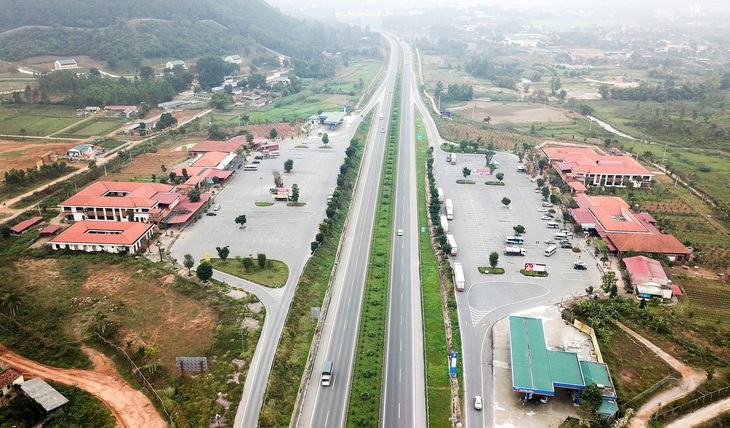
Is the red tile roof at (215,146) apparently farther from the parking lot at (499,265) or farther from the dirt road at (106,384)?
the dirt road at (106,384)

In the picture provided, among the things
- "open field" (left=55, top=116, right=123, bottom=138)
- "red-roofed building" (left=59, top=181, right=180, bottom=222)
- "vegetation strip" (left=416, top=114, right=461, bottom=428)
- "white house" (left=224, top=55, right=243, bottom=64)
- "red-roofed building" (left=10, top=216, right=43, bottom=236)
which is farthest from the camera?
"white house" (left=224, top=55, right=243, bottom=64)

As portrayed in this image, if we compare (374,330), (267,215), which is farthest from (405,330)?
(267,215)

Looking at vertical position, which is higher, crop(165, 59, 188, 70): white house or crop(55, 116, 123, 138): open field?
crop(165, 59, 188, 70): white house

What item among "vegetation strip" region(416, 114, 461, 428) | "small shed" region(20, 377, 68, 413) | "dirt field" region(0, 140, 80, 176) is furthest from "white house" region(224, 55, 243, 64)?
"small shed" region(20, 377, 68, 413)

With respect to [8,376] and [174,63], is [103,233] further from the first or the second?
[174,63]

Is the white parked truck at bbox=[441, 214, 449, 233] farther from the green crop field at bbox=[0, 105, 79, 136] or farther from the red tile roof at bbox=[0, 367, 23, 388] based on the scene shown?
the green crop field at bbox=[0, 105, 79, 136]

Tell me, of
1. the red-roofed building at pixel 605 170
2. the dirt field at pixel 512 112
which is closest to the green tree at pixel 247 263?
the red-roofed building at pixel 605 170

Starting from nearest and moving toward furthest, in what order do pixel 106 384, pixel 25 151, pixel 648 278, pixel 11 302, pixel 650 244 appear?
pixel 106 384 → pixel 11 302 → pixel 648 278 → pixel 650 244 → pixel 25 151
